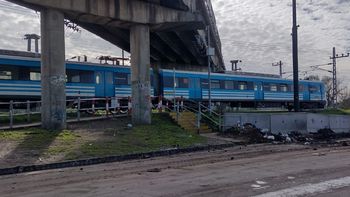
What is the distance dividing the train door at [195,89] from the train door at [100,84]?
9089 mm

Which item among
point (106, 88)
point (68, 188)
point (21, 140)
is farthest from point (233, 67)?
point (68, 188)

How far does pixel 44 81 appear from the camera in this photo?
72.9 ft

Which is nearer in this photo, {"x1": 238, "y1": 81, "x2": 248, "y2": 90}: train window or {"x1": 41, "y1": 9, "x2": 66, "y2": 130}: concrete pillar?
{"x1": 41, "y1": 9, "x2": 66, "y2": 130}: concrete pillar

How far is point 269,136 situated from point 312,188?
1606 cm

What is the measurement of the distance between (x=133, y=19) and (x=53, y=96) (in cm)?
665

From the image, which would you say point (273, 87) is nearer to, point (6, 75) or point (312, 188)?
point (6, 75)

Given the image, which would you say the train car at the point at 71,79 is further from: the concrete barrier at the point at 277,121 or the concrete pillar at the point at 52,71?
the concrete barrier at the point at 277,121

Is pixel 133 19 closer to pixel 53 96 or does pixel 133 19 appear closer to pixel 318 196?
pixel 53 96

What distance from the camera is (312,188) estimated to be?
991cm

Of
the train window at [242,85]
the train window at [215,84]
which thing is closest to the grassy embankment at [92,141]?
the train window at [215,84]

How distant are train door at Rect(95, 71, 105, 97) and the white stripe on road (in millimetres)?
23371

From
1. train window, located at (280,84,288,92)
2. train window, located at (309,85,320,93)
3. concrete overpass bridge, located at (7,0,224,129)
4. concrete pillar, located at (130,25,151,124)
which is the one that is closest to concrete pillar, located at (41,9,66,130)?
concrete overpass bridge, located at (7,0,224,129)

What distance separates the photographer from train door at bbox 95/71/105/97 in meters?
32.4

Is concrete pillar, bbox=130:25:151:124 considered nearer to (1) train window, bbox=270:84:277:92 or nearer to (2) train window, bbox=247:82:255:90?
(2) train window, bbox=247:82:255:90
